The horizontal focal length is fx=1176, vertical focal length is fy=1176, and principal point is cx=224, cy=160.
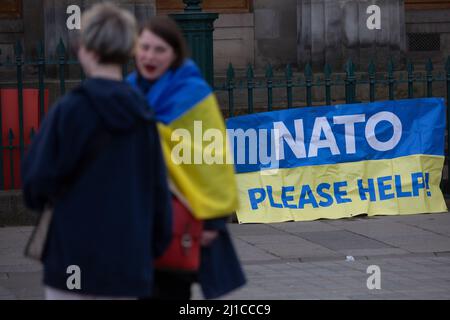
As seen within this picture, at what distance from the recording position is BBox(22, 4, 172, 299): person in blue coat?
14.6 ft

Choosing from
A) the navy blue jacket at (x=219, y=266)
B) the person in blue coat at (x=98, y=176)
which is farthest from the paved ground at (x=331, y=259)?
the person in blue coat at (x=98, y=176)

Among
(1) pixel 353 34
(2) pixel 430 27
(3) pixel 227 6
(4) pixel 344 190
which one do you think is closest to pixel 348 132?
(4) pixel 344 190

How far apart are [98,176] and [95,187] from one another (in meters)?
0.04

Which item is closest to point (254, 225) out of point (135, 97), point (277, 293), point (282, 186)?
point (282, 186)

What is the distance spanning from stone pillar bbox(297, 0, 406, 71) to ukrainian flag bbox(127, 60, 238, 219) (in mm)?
12140

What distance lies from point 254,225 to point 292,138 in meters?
0.99

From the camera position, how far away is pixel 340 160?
39.5 ft

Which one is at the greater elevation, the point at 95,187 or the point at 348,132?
the point at 95,187

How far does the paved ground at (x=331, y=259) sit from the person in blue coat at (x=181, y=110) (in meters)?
2.90

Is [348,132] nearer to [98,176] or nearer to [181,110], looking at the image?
[181,110]

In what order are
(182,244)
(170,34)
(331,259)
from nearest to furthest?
1. (182,244)
2. (170,34)
3. (331,259)

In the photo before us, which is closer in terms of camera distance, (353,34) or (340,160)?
(340,160)
